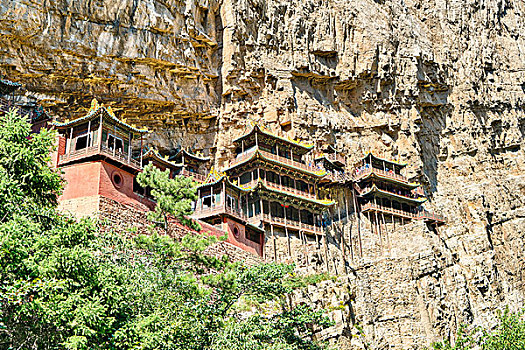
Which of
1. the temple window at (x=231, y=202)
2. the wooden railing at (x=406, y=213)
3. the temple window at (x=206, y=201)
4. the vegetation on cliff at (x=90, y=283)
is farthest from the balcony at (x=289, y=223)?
the vegetation on cliff at (x=90, y=283)

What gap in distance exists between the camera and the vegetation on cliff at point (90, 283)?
41.1ft

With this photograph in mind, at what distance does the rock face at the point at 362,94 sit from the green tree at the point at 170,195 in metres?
9.14

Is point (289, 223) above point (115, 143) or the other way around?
the other way around

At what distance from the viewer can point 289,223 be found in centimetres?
3484

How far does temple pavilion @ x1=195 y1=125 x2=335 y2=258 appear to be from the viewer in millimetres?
31781

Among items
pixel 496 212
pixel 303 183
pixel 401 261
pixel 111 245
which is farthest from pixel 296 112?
pixel 111 245

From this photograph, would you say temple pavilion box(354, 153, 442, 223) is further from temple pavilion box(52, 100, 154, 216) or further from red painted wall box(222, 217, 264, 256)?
temple pavilion box(52, 100, 154, 216)

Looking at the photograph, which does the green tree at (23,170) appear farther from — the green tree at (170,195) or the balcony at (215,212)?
the balcony at (215,212)

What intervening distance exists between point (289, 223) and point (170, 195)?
14804mm

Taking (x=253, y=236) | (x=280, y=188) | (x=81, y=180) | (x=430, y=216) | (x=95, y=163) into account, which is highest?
(x=430, y=216)

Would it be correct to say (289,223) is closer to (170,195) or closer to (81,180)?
(170,195)

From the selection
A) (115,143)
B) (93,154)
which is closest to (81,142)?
(115,143)

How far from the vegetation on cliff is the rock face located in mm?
9376

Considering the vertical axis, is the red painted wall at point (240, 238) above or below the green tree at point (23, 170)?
above
